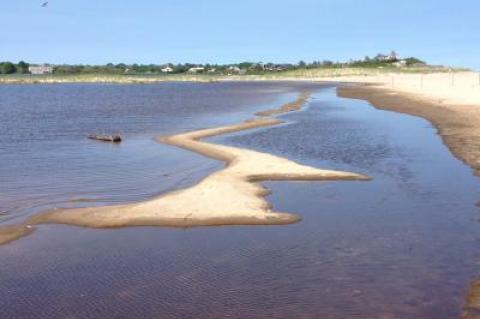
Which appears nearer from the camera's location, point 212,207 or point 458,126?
point 212,207

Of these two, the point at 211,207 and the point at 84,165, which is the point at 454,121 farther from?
the point at 211,207

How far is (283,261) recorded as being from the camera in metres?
10.8

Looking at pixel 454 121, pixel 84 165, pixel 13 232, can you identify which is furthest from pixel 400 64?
pixel 13 232

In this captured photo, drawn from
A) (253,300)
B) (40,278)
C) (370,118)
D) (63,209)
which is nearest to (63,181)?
(63,209)

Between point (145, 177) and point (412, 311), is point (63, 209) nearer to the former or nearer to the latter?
point (145, 177)

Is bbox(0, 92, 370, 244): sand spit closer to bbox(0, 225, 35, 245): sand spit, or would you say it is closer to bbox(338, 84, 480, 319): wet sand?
bbox(0, 225, 35, 245): sand spit

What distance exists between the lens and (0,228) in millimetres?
12891

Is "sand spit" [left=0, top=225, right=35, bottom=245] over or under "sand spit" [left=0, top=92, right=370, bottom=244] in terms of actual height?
under

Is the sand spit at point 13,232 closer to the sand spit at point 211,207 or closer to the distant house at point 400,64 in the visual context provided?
the sand spit at point 211,207

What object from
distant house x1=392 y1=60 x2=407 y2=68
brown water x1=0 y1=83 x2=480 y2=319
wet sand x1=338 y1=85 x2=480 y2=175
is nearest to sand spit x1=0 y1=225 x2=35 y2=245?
brown water x1=0 y1=83 x2=480 y2=319

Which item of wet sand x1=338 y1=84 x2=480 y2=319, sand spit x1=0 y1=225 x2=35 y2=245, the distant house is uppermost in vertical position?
the distant house

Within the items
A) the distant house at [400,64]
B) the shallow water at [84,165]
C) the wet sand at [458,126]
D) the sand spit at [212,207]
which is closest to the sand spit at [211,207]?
the sand spit at [212,207]

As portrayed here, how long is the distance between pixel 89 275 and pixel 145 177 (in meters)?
8.96

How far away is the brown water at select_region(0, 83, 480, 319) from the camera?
Result: 8820 millimetres
